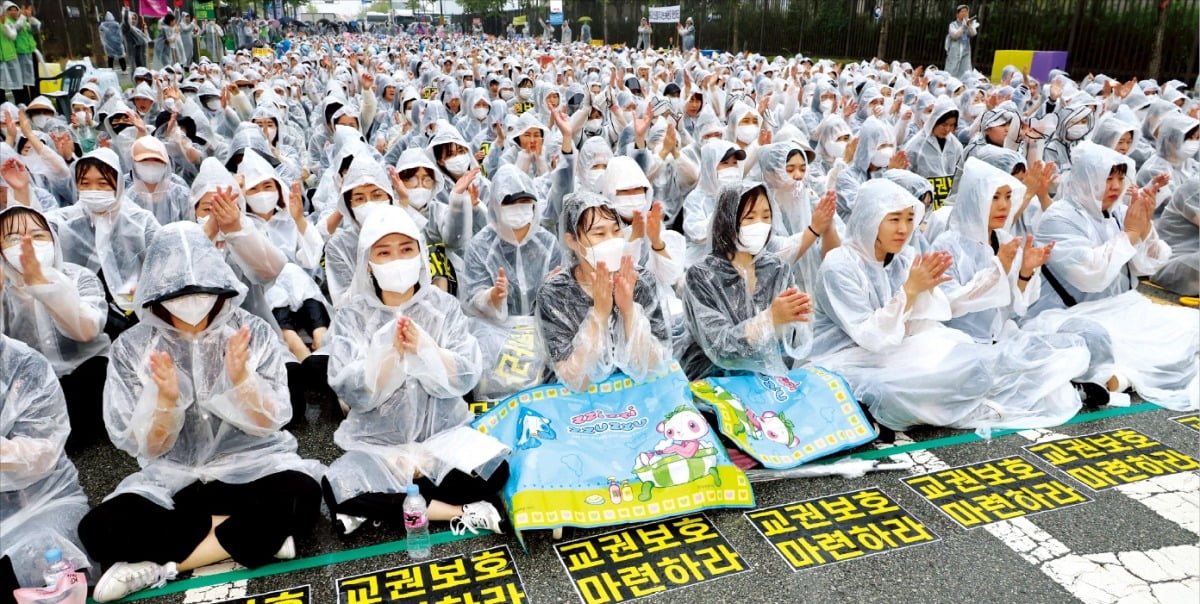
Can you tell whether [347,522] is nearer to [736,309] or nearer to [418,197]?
[736,309]

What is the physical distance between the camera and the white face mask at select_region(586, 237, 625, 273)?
130 inches

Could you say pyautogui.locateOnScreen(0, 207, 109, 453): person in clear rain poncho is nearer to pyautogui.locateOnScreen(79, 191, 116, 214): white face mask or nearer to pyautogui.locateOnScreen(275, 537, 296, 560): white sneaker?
pyautogui.locateOnScreen(79, 191, 116, 214): white face mask

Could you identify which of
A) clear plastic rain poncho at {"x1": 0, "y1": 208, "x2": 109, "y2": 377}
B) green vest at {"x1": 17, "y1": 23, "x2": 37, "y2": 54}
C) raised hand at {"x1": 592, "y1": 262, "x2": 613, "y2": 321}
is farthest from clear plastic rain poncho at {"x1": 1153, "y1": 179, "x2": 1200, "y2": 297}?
green vest at {"x1": 17, "y1": 23, "x2": 37, "y2": 54}

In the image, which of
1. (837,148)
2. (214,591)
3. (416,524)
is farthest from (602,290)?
(837,148)

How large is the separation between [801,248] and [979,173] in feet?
3.35

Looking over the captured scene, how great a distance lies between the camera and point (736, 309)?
3600 mm

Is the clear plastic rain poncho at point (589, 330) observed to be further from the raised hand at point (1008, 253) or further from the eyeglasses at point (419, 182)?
the eyeglasses at point (419, 182)

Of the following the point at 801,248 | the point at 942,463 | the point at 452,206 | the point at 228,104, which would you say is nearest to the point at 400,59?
the point at 228,104

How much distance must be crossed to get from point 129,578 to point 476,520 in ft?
3.91

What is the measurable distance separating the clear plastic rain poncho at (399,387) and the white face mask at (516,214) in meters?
1.19

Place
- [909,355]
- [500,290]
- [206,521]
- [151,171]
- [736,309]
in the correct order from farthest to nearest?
[151,171] → [500,290] → [909,355] → [736,309] → [206,521]

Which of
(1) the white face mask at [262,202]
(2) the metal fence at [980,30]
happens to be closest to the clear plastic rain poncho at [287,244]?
(1) the white face mask at [262,202]

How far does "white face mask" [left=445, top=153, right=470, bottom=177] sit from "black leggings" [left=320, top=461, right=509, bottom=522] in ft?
11.2

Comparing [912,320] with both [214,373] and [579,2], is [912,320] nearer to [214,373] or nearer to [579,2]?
[214,373]
